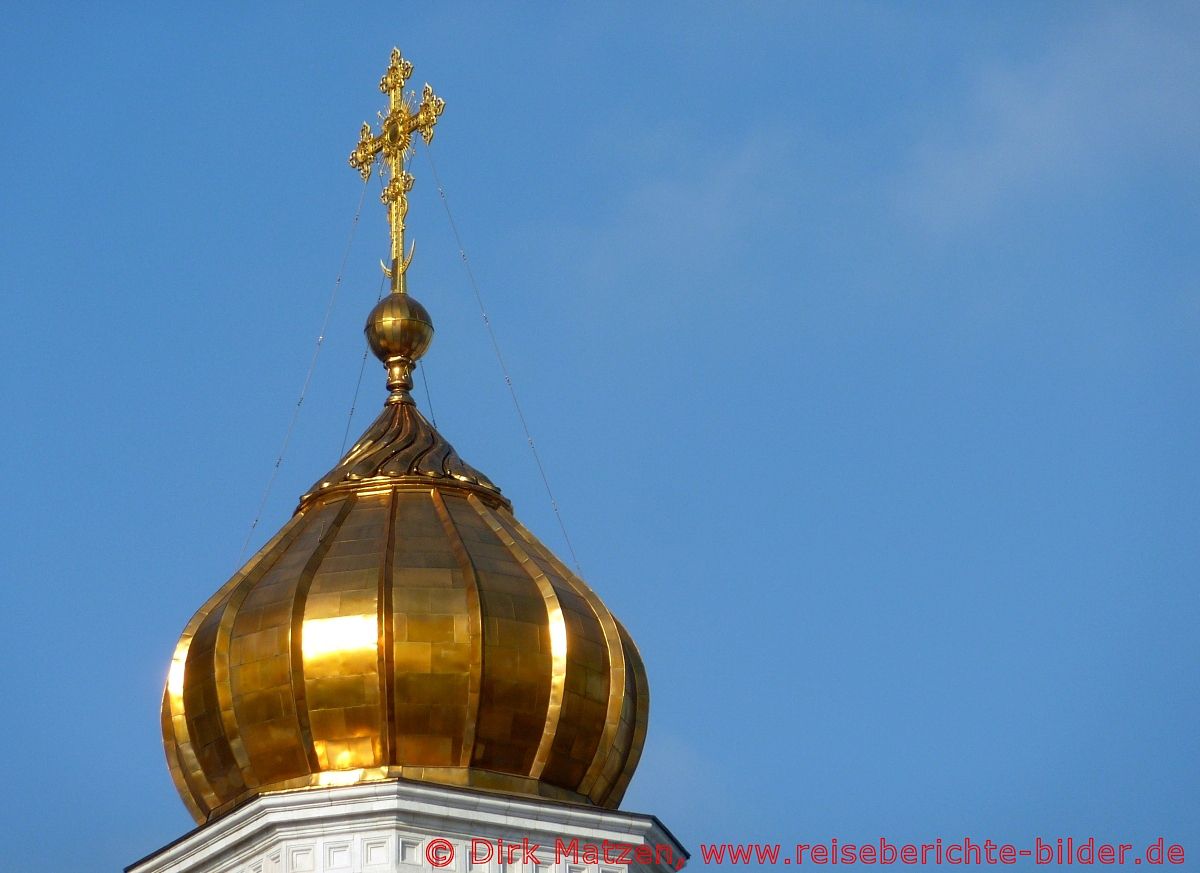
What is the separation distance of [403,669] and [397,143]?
7950 mm

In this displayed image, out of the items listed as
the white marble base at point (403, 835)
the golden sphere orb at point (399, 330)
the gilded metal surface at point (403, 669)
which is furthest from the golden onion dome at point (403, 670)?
the golden sphere orb at point (399, 330)

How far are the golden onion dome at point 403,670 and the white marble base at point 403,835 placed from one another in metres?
0.53

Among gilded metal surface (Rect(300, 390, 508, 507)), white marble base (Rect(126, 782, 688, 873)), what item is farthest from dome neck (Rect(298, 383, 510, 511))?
white marble base (Rect(126, 782, 688, 873))

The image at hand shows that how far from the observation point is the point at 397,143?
38.6 meters

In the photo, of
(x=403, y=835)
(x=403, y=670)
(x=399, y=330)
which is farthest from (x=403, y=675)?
(x=399, y=330)

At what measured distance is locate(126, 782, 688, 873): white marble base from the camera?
31.9 metres

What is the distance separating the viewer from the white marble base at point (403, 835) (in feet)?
105

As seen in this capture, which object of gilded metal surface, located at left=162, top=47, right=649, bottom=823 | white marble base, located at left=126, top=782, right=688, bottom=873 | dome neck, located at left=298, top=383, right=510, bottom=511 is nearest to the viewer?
white marble base, located at left=126, top=782, right=688, bottom=873

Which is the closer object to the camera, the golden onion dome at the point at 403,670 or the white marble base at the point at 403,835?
the white marble base at the point at 403,835

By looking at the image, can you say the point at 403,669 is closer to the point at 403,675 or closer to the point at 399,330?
the point at 403,675

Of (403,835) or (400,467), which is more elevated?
(400,467)

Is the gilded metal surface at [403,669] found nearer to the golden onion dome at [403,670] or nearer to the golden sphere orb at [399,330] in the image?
the golden onion dome at [403,670]

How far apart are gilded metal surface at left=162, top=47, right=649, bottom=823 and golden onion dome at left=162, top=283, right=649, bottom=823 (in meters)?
0.01

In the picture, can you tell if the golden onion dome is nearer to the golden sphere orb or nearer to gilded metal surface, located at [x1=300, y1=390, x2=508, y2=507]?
gilded metal surface, located at [x1=300, y1=390, x2=508, y2=507]
